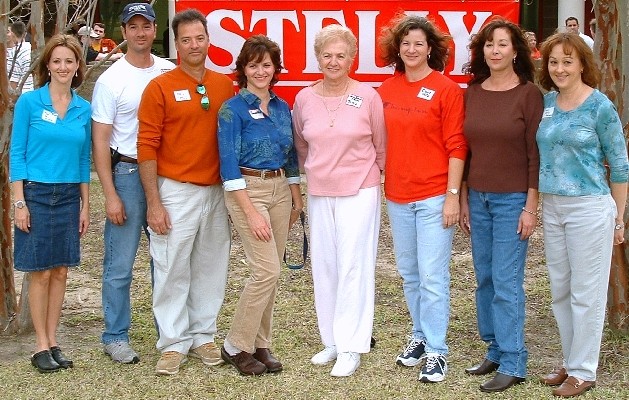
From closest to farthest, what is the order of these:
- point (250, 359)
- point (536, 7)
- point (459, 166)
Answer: point (459, 166) → point (250, 359) → point (536, 7)

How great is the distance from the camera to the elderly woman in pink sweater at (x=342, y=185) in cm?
494

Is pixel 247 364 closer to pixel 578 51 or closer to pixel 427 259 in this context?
pixel 427 259

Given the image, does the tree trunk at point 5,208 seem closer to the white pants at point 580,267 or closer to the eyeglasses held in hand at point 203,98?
the eyeglasses held in hand at point 203,98

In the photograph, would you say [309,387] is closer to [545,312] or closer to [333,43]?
[333,43]

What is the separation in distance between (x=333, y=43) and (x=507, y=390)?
2031 millimetres

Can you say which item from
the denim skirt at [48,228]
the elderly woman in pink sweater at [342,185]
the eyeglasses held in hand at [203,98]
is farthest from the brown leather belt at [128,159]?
the elderly woman in pink sweater at [342,185]

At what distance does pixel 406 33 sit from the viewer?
4.94m

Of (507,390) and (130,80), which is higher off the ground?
(130,80)

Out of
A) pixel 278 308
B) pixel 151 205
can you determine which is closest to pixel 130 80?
pixel 151 205

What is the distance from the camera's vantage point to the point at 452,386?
16.6ft

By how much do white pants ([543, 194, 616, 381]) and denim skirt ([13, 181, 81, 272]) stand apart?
253 centimetres

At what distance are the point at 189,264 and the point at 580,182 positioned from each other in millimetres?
2145

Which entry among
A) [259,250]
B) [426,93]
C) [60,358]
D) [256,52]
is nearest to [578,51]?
[426,93]

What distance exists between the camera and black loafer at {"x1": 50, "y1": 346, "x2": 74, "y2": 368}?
17.4 ft
